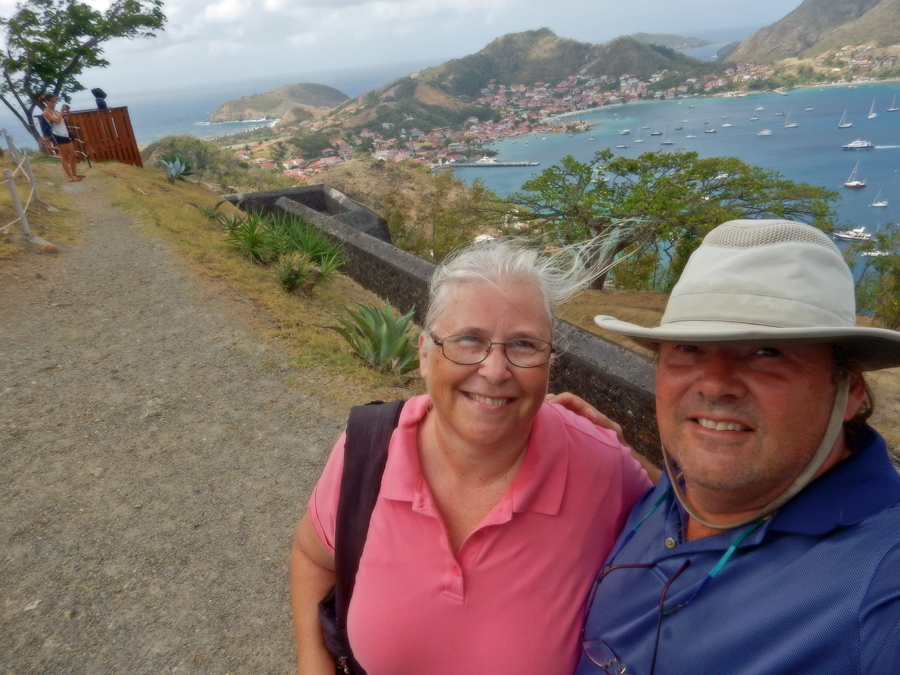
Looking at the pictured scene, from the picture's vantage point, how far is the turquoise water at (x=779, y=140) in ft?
75.2

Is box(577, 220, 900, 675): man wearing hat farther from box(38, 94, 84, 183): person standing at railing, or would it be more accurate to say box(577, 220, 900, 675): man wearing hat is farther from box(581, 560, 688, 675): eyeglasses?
box(38, 94, 84, 183): person standing at railing

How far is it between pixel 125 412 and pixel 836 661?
14.6ft

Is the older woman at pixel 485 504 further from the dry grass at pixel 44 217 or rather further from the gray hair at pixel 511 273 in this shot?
the dry grass at pixel 44 217

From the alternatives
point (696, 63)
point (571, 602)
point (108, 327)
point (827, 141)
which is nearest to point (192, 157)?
point (108, 327)

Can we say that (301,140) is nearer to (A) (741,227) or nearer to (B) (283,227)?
(B) (283,227)

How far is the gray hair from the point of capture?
4.95ft

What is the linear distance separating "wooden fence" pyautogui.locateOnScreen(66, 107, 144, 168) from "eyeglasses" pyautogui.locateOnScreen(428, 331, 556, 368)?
16.6 meters

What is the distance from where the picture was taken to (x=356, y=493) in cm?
151

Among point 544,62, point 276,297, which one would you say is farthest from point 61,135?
point 544,62

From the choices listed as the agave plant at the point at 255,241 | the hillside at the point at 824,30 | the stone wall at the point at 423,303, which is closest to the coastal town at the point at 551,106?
the hillside at the point at 824,30

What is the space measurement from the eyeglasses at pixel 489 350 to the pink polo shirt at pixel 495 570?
23 cm

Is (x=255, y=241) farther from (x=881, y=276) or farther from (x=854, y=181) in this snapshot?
(x=854, y=181)

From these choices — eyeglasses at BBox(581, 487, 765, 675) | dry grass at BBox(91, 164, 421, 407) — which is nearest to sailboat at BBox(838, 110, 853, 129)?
dry grass at BBox(91, 164, 421, 407)

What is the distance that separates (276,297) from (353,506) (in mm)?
5207
